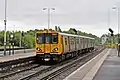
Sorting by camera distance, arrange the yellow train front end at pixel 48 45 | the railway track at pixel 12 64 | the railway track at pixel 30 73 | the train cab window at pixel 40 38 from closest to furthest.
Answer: the railway track at pixel 30 73
the railway track at pixel 12 64
the yellow train front end at pixel 48 45
the train cab window at pixel 40 38

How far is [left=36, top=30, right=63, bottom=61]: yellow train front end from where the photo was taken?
31.1 m

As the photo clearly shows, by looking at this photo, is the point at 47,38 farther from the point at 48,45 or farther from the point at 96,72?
the point at 96,72

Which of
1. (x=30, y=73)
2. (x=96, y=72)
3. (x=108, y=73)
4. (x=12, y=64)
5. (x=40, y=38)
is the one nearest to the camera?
(x=108, y=73)

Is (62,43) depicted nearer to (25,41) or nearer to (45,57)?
(45,57)

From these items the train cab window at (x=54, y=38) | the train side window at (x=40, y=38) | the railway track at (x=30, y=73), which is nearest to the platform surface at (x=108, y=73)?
the railway track at (x=30, y=73)

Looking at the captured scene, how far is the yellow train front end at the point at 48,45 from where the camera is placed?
3109 centimetres

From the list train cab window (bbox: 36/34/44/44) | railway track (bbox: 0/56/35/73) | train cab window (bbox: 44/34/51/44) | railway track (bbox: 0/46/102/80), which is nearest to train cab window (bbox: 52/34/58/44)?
train cab window (bbox: 44/34/51/44)

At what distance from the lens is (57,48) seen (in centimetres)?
3112

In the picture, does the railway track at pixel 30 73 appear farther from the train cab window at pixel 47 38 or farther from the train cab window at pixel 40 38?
the train cab window at pixel 40 38

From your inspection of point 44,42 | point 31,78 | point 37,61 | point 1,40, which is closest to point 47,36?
point 44,42

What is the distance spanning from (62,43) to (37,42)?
89.3 inches

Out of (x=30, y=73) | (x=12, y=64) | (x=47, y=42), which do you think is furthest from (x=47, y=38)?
(x=30, y=73)

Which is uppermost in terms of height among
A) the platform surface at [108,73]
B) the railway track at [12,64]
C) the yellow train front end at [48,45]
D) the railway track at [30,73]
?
the yellow train front end at [48,45]

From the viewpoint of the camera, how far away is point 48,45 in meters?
31.3
